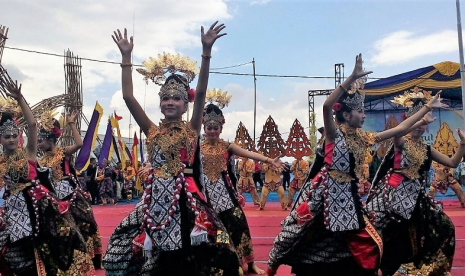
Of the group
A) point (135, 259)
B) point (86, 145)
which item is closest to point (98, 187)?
point (86, 145)

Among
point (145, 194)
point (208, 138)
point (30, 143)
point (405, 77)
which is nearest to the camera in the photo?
point (145, 194)

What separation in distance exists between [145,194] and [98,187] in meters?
15.1

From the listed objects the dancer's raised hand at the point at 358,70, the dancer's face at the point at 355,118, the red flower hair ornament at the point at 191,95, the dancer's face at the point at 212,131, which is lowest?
the dancer's face at the point at 212,131

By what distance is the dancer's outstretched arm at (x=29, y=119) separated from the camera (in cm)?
410

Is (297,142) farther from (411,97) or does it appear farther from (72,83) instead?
(72,83)

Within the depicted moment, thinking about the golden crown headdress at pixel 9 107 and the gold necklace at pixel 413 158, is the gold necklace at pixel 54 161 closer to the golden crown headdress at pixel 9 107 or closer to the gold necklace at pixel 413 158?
the golden crown headdress at pixel 9 107

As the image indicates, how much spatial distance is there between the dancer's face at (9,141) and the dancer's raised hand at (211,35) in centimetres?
223

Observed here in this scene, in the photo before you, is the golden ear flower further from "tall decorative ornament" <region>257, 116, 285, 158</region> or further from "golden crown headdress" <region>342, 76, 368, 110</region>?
"tall decorative ornament" <region>257, 116, 285, 158</region>

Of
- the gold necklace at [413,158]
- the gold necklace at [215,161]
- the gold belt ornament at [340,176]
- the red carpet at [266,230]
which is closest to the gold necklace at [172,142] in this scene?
the gold belt ornament at [340,176]

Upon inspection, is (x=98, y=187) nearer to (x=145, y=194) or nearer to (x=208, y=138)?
(x=208, y=138)

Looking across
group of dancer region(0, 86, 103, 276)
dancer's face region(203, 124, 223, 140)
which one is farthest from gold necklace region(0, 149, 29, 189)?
dancer's face region(203, 124, 223, 140)

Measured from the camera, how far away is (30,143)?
4.37 m

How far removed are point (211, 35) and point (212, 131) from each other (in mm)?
2371

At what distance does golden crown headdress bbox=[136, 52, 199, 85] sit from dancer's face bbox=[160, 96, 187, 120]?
8.9 inches
